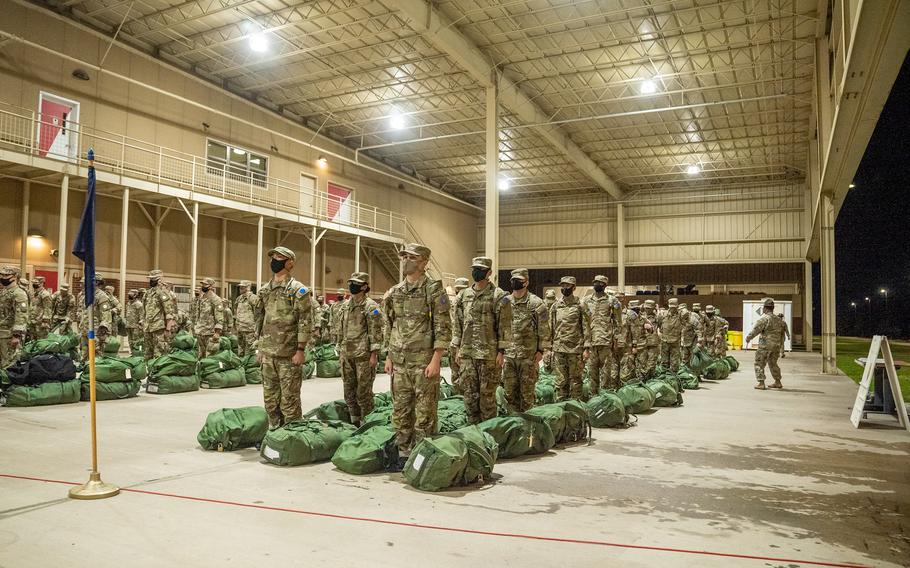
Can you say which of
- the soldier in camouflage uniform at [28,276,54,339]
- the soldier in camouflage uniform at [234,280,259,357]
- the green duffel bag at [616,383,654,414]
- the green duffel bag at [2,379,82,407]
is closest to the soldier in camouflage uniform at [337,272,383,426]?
the green duffel bag at [616,383,654,414]

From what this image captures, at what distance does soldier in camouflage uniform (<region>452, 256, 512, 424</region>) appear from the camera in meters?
6.51

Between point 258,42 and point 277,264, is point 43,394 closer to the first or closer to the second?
point 277,264

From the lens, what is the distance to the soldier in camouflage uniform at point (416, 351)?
547 cm

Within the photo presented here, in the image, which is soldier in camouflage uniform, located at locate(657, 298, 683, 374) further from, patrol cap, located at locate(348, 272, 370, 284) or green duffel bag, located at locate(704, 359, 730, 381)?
patrol cap, located at locate(348, 272, 370, 284)

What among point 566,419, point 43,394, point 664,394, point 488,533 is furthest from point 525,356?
point 43,394

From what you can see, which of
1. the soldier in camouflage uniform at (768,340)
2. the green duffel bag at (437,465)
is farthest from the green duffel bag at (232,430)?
the soldier in camouflage uniform at (768,340)

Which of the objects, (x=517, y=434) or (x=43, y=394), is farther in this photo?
(x=43, y=394)

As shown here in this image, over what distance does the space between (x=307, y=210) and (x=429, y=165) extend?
855 cm

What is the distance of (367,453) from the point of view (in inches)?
207

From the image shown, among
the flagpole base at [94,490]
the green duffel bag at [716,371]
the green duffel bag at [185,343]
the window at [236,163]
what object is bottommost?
the green duffel bag at [716,371]

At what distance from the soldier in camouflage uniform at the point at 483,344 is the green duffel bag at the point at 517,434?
56 cm

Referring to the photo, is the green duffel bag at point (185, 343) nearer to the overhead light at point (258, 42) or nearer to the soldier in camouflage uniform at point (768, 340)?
the overhead light at point (258, 42)

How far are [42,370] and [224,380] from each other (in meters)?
3.26

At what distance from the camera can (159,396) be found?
10070 mm
